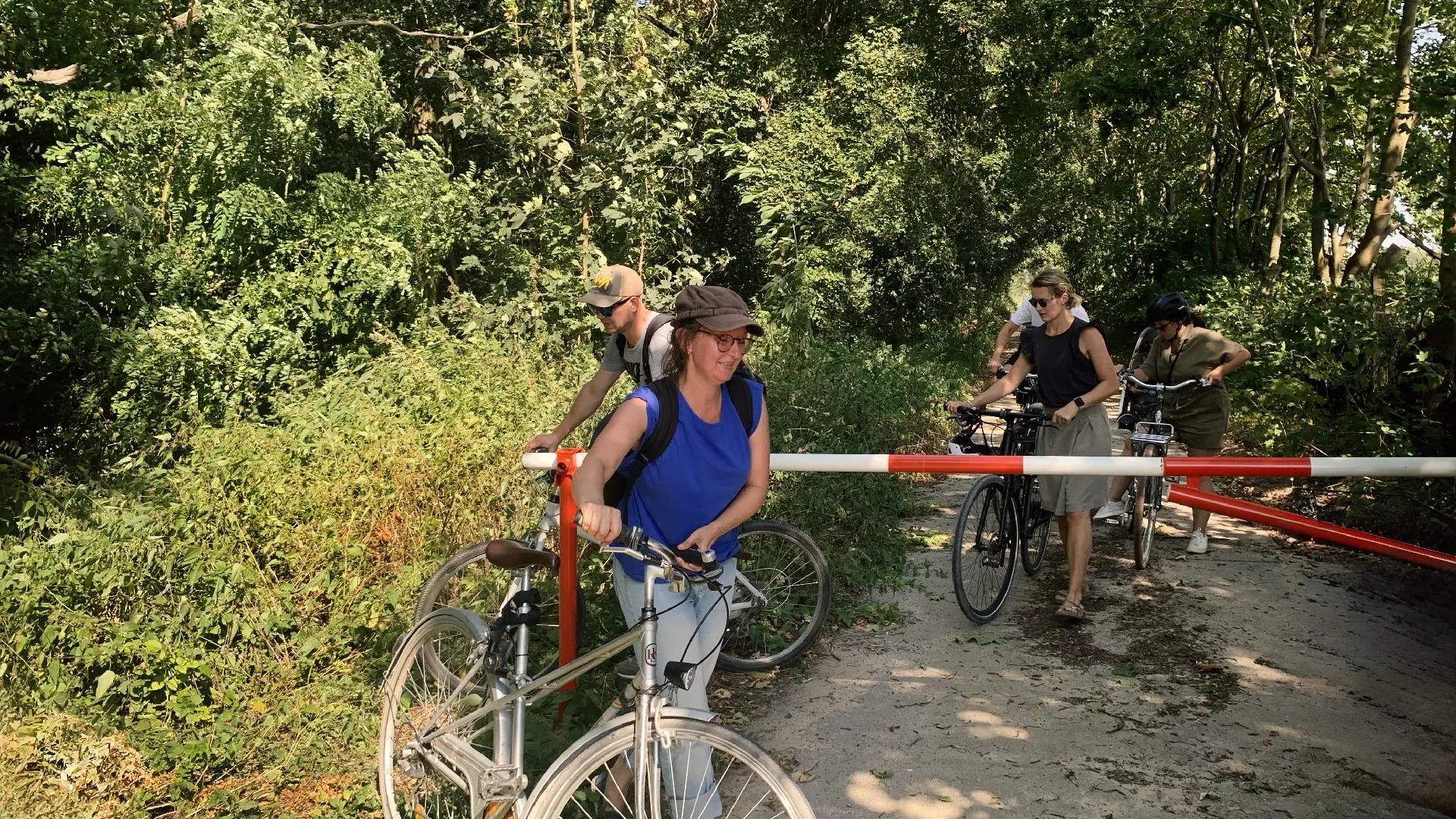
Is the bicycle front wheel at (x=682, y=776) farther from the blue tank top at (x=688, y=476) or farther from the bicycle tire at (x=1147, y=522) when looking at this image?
the bicycle tire at (x=1147, y=522)

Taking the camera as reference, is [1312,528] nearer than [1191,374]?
Yes

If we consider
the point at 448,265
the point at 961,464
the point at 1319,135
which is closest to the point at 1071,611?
the point at 961,464

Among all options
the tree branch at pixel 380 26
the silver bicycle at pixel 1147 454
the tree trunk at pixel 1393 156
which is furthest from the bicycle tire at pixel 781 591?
the tree branch at pixel 380 26

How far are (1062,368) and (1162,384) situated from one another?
6.82 ft

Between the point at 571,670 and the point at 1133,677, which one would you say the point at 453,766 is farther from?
the point at 1133,677

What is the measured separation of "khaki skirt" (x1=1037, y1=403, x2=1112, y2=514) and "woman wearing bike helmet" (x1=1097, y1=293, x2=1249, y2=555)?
5.00ft

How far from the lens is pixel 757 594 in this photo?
5.55m

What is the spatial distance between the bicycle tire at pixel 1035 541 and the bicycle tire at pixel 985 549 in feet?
0.85

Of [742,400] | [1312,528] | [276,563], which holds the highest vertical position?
[742,400]

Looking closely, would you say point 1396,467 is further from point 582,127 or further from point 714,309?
point 582,127

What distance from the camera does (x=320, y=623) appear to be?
5648 mm

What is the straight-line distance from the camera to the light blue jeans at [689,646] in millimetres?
2941

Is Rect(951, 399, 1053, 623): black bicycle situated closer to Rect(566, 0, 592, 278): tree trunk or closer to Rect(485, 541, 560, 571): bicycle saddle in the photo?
Rect(485, 541, 560, 571): bicycle saddle

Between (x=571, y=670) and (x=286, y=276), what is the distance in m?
7.80
